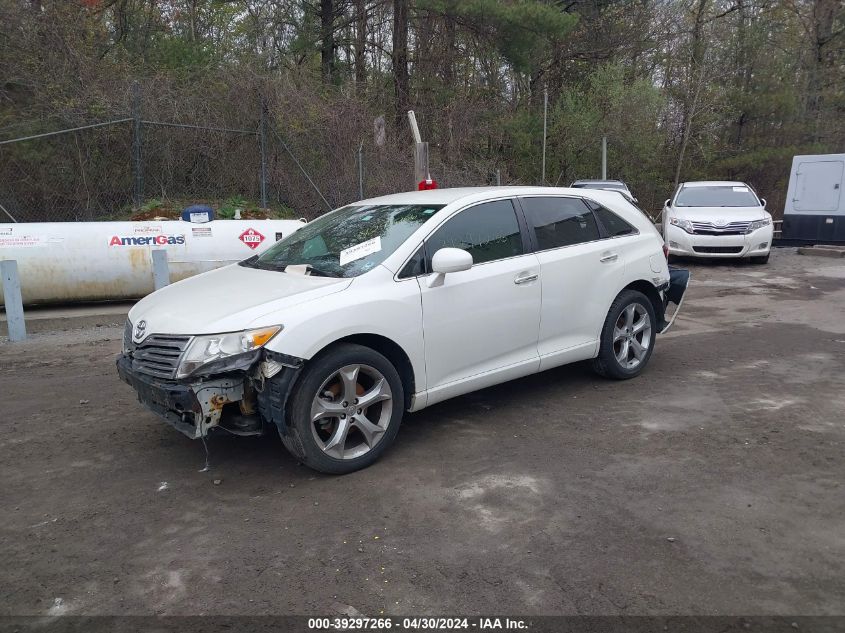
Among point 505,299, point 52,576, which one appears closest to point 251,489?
point 52,576

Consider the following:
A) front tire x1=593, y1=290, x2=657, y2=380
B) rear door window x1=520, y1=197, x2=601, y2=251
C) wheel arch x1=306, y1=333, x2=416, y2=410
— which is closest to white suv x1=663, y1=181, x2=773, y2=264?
front tire x1=593, y1=290, x2=657, y2=380

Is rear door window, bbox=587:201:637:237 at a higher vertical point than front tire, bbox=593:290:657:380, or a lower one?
higher

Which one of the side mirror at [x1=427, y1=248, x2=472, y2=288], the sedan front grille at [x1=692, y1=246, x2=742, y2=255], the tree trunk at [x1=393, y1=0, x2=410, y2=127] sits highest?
the tree trunk at [x1=393, y1=0, x2=410, y2=127]

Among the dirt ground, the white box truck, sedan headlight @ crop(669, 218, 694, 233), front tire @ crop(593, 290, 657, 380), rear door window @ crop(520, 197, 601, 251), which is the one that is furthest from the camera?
the white box truck

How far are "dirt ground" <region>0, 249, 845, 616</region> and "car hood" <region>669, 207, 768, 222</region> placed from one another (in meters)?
7.82

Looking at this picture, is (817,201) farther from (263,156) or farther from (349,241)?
(349,241)

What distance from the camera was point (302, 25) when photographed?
20.9 meters

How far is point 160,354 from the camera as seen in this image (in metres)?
3.99

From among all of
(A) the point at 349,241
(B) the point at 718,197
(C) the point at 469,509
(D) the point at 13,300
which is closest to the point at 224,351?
(A) the point at 349,241

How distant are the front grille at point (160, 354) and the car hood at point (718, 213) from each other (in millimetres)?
11505

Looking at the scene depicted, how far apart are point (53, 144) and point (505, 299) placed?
35.5ft

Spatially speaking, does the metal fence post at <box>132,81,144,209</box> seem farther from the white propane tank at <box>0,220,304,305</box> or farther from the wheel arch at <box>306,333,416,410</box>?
the wheel arch at <box>306,333,416,410</box>

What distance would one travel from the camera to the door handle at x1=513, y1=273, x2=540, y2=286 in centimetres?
490

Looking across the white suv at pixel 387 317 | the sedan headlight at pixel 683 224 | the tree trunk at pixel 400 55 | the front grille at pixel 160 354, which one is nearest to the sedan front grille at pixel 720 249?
the sedan headlight at pixel 683 224
